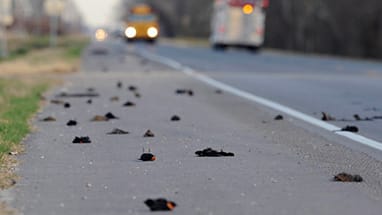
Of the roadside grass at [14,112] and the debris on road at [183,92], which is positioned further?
the debris on road at [183,92]

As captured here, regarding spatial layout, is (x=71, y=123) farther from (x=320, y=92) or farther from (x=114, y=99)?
(x=320, y=92)

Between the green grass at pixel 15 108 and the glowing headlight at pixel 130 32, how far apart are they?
49.5 m

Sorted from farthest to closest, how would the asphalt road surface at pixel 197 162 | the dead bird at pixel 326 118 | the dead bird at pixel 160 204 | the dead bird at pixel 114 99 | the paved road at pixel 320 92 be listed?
the dead bird at pixel 114 99
the paved road at pixel 320 92
the dead bird at pixel 326 118
the asphalt road surface at pixel 197 162
the dead bird at pixel 160 204

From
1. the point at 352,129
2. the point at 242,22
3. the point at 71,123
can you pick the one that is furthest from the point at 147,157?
the point at 242,22

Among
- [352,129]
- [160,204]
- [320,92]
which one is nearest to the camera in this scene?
[160,204]

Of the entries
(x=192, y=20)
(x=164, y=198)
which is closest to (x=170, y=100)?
(x=164, y=198)

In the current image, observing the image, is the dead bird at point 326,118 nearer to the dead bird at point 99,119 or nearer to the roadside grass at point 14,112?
the dead bird at point 99,119

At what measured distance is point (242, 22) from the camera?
166ft

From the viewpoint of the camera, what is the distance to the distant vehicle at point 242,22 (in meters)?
50.1

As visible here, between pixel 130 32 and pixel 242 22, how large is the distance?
21.3 metres

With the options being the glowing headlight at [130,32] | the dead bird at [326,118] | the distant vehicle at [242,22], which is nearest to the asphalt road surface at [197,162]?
the dead bird at [326,118]

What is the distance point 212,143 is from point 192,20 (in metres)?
108

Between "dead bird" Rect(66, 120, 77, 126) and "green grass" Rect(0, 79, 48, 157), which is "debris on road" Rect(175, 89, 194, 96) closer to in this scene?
"green grass" Rect(0, 79, 48, 157)

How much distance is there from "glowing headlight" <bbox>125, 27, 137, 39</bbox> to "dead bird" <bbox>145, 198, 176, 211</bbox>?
63840 mm
